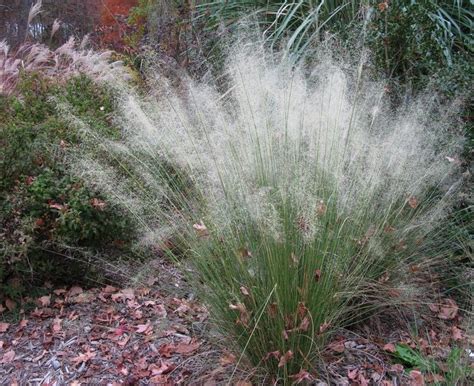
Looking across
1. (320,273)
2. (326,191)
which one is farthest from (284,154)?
(320,273)

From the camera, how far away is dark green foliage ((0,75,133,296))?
8.83 ft

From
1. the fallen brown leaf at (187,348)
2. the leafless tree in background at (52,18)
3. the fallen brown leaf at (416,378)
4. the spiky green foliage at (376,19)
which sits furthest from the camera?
the leafless tree in background at (52,18)

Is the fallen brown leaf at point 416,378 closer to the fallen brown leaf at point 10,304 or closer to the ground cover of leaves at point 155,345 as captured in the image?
the ground cover of leaves at point 155,345

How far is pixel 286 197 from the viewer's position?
198 cm

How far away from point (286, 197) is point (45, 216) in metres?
1.45

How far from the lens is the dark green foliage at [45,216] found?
106 inches

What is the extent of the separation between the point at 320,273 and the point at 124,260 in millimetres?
1379

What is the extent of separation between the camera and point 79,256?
2.88 meters

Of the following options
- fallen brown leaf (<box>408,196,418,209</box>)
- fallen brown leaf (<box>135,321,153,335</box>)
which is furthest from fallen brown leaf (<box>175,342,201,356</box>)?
fallen brown leaf (<box>408,196,418,209</box>)

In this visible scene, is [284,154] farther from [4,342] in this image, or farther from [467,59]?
[467,59]

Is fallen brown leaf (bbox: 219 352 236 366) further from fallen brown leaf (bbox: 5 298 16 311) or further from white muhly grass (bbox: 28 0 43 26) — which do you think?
white muhly grass (bbox: 28 0 43 26)

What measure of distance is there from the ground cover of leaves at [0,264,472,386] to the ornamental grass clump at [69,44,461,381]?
0.15 m

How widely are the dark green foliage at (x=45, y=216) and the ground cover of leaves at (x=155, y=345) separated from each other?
0.54ft

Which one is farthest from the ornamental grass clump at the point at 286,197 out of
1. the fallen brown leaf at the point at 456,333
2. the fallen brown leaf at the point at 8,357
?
the fallen brown leaf at the point at 8,357
